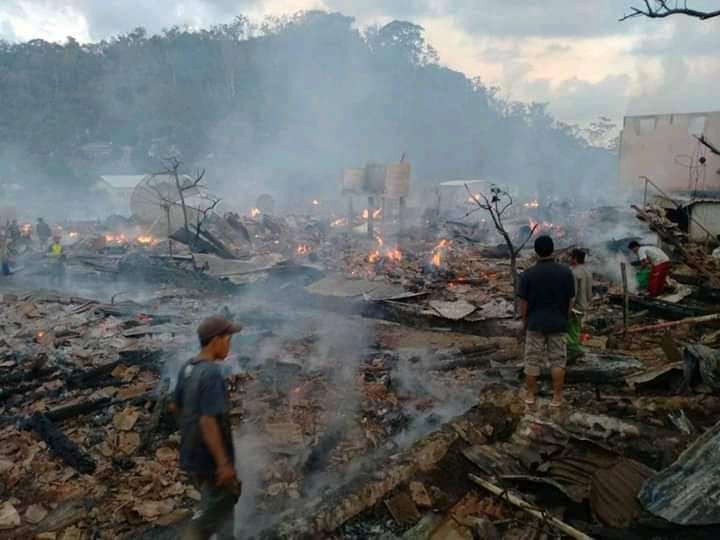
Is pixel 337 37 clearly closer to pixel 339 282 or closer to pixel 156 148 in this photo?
pixel 156 148

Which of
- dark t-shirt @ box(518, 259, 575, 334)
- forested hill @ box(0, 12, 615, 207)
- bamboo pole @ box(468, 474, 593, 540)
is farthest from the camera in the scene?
forested hill @ box(0, 12, 615, 207)

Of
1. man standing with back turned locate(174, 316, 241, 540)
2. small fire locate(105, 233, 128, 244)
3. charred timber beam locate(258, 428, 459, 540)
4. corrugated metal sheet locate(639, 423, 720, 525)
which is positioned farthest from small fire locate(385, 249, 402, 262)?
man standing with back turned locate(174, 316, 241, 540)

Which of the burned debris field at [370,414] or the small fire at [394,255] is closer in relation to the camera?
the burned debris field at [370,414]

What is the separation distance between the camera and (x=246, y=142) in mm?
52344

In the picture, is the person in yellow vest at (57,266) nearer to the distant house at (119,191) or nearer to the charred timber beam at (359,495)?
the charred timber beam at (359,495)

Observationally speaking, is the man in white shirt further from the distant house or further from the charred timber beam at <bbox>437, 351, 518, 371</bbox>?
the distant house

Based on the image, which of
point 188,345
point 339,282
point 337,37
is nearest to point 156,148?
point 337,37

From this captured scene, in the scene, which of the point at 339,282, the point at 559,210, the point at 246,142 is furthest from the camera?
the point at 246,142

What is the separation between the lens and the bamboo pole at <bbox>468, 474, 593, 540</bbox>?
12.1 feet

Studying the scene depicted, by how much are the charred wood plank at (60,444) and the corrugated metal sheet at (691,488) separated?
5440 mm

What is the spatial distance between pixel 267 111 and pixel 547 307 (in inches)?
2146

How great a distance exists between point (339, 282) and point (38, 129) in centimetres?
4322

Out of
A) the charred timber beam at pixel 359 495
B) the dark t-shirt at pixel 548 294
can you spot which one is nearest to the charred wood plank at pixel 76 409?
the charred timber beam at pixel 359 495

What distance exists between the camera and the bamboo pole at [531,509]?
3.68 metres
